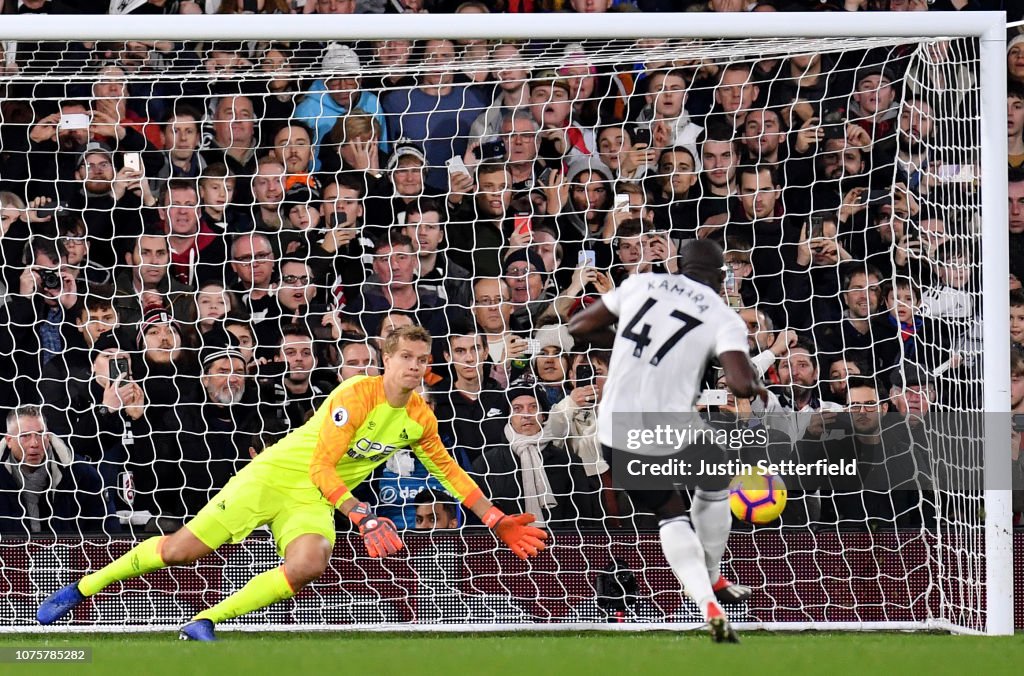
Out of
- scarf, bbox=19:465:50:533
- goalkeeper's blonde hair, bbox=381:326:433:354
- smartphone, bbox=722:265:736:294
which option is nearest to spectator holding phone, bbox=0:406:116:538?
scarf, bbox=19:465:50:533

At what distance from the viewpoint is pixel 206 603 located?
610 cm

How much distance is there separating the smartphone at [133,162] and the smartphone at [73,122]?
268 mm

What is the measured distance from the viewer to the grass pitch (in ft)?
14.1

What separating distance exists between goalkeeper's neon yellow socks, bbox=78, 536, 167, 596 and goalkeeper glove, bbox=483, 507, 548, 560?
1.43 meters

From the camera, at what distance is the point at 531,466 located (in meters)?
6.31

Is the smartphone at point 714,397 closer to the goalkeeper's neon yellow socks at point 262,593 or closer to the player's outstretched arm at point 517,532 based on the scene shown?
the player's outstretched arm at point 517,532

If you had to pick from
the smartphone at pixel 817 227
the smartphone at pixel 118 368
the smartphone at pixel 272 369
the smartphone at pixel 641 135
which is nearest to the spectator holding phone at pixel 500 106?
the smartphone at pixel 641 135

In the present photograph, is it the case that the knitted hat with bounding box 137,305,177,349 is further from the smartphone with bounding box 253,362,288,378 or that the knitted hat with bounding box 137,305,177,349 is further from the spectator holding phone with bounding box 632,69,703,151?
the spectator holding phone with bounding box 632,69,703,151

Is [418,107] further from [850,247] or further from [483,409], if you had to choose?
[850,247]

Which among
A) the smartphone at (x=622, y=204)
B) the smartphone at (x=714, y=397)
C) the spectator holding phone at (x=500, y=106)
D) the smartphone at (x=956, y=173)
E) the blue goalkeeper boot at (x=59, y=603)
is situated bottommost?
the blue goalkeeper boot at (x=59, y=603)

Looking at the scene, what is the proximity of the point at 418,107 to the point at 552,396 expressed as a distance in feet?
5.94

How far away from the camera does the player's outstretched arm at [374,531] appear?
16.8ft

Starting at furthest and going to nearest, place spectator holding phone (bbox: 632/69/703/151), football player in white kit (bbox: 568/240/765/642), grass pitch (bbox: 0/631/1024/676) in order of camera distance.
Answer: spectator holding phone (bbox: 632/69/703/151) < football player in white kit (bbox: 568/240/765/642) < grass pitch (bbox: 0/631/1024/676)

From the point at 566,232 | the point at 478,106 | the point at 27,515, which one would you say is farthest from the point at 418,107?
the point at 27,515
